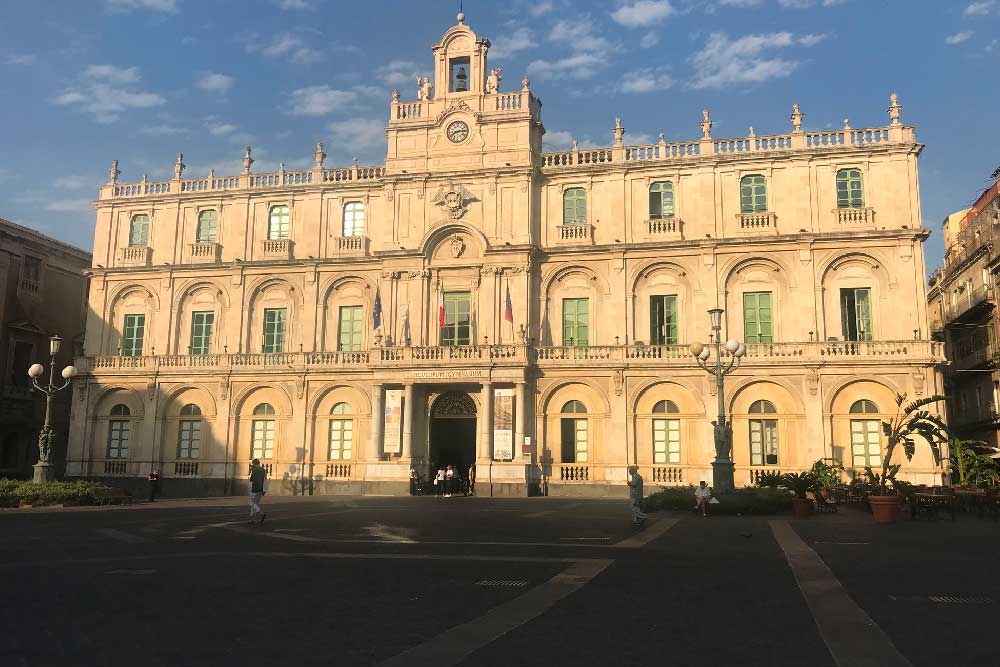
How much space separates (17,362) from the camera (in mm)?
48750

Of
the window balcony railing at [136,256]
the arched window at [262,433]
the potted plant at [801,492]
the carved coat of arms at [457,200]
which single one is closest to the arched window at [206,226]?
the window balcony railing at [136,256]

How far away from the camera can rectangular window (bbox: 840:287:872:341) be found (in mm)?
37750

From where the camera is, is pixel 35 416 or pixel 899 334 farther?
pixel 35 416

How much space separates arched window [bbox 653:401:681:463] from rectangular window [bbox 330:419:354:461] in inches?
615

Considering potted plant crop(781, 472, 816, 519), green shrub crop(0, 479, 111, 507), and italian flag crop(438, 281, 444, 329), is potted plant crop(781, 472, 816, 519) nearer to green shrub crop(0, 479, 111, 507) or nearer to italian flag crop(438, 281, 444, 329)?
italian flag crop(438, 281, 444, 329)

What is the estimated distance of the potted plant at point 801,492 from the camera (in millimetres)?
24406

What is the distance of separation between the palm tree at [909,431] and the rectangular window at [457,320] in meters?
19.4

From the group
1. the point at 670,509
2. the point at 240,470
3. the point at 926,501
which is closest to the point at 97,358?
the point at 240,470

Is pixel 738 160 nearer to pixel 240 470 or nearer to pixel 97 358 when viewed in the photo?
pixel 240 470

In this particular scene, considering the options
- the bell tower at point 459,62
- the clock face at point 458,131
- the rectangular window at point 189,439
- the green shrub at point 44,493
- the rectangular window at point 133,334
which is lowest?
the green shrub at point 44,493

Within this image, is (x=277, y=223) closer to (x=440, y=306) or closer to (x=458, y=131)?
(x=440, y=306)

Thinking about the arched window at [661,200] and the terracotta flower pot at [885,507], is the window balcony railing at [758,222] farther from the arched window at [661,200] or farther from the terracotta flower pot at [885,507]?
the terracotta flower pot at [885,507]

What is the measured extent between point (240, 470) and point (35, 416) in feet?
53.9

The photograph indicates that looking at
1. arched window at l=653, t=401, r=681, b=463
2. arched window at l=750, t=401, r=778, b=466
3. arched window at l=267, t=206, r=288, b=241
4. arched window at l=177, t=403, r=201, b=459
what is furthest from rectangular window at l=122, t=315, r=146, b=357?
arched window at l=750, t=401, r=778, b=466
